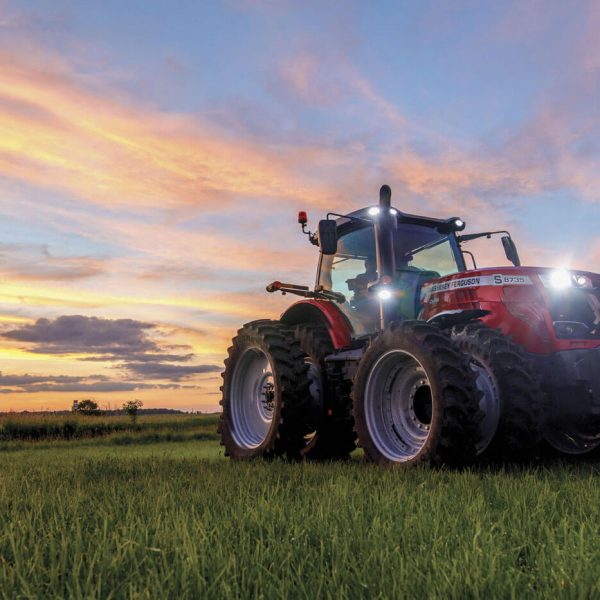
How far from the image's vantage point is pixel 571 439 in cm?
624

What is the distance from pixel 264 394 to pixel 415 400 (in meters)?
2.21

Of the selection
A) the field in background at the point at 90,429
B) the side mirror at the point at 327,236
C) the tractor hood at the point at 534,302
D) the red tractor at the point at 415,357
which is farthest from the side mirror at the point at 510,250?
the field in background at the point at 90,429

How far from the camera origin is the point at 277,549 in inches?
108

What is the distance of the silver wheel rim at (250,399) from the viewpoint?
7.88 meters

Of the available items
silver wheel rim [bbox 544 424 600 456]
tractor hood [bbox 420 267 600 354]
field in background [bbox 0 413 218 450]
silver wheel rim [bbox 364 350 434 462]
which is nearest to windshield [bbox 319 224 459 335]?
tractor hood [bbox 420 267 600 354]

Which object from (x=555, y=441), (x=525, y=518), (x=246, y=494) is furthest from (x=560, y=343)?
(x=246, y=494)

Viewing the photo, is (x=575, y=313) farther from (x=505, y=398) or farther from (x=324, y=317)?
(x=324, y=317)

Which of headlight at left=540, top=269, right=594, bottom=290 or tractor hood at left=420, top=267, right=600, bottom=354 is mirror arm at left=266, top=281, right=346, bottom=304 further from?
headlight at left=540, top=269, right=594, bottom=290

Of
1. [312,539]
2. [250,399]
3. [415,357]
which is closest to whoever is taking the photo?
[312,539]

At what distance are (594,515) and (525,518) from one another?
386 millimetres

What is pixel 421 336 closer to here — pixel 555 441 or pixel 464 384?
pixel 464 384

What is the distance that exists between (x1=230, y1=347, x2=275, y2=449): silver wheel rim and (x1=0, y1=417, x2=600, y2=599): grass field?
10.2 feet

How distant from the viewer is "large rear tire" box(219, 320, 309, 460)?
273 inches

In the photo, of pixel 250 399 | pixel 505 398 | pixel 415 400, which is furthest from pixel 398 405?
pixel 250 399
